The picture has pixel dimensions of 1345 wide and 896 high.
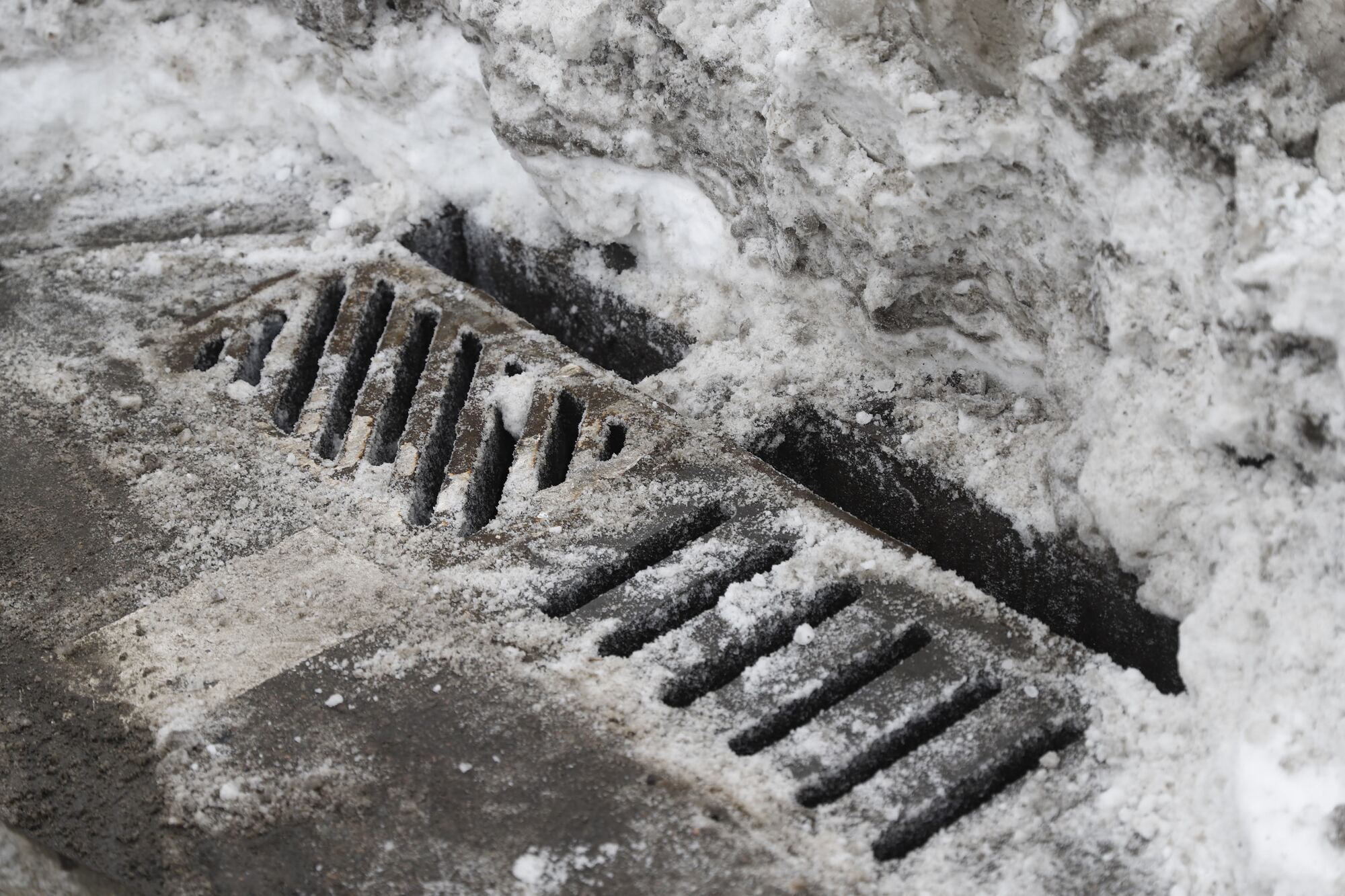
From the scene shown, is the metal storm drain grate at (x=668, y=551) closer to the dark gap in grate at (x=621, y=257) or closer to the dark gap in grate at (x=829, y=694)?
the dark gap in grate at (x=829, y=694)

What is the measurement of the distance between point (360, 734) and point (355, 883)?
223 millimetres

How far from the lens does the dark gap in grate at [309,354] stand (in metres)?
2.31

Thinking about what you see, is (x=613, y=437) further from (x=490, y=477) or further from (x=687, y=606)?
(x=687, y=606)

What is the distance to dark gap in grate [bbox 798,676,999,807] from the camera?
1543 millimetres

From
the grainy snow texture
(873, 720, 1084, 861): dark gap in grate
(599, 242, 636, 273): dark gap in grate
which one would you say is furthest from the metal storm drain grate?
(599, 242, 636, 273): dark gap in grate

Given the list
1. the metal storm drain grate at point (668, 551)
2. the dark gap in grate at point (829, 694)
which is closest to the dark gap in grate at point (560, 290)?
the metal storm drain grate at point (668, 551)

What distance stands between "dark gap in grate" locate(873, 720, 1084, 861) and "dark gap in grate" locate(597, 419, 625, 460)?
804mm

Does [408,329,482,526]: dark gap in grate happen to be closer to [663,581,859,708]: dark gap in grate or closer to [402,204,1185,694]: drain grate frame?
[402,204,1185,694]: drain grate frame

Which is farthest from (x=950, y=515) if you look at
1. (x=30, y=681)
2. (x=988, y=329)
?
(x=30, y=681)

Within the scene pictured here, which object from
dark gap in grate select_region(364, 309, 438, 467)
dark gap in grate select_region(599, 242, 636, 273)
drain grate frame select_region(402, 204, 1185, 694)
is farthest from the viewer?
dark gap in grate select_region(599, 242, 636, 273)

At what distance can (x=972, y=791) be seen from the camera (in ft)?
5.04

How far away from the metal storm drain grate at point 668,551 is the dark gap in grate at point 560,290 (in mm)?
206

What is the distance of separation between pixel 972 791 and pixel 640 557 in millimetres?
587

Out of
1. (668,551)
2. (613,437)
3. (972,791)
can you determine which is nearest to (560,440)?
(613,437)
